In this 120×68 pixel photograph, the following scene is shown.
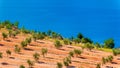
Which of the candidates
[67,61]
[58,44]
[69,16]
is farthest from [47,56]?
[69,16]

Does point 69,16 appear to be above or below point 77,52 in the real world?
above

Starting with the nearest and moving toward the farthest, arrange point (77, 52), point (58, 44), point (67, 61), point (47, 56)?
point (67, 61) < point (47, 56) < point (77, 52) < point (58, 44)

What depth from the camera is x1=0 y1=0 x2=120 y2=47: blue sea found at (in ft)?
440

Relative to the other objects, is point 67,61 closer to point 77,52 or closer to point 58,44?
point 77,52

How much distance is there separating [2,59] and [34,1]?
156 metres

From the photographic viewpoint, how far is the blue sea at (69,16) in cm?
13425

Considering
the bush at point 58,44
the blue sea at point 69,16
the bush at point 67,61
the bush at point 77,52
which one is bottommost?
the bush at point 67,61

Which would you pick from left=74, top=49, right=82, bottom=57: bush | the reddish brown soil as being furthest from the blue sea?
left=74, top=49, right=82, bottom=57: bush

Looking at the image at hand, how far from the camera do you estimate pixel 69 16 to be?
161875 mm

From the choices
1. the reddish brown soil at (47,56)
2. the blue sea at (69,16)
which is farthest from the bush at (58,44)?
the blue sea at (69,16)

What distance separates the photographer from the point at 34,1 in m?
198

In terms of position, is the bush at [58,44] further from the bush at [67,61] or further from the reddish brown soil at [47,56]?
the bush at [67,61]

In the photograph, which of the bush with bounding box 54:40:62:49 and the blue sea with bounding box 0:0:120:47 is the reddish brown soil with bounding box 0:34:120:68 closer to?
the bush with bounding box 54:40:62:49

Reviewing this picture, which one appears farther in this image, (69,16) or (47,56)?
(69,16)
